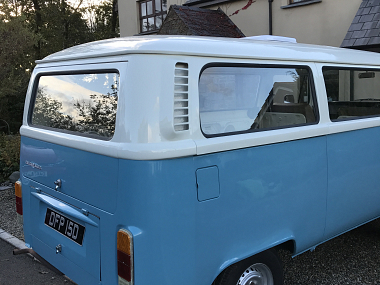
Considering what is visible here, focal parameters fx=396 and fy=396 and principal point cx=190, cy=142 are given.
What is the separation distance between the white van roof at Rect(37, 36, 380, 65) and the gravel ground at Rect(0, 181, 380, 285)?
1.95 m

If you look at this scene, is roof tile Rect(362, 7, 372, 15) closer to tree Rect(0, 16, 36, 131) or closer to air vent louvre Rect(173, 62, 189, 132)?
air vent louvre Rect(173, 62, 189, 132)

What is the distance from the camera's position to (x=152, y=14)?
14.7 metres

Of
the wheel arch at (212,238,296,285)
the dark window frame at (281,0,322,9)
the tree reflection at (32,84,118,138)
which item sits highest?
the dark window frame at (281,0,322,9)

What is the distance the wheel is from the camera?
261cm

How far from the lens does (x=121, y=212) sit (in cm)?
224

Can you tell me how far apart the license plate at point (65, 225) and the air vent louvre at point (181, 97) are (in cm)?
96

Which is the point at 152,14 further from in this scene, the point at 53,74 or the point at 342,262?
the point at 342,262

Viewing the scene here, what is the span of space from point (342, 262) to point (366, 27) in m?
5.70

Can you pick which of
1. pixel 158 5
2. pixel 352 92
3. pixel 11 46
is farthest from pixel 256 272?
pixel 158 5

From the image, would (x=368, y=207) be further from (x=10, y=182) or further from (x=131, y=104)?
(x=10, y=182)

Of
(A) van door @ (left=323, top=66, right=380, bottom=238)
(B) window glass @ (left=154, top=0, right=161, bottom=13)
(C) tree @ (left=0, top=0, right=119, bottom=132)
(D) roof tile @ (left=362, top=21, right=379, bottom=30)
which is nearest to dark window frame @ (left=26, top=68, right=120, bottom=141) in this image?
(A) van door @ (left=323, top=66, right=380, bottom=238)

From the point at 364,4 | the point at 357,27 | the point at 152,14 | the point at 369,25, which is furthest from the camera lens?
the point at 152,14

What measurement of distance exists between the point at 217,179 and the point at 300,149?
831 mm

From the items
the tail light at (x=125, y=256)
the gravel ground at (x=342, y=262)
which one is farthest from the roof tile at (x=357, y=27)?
the tail light at (x=125, y=256)
